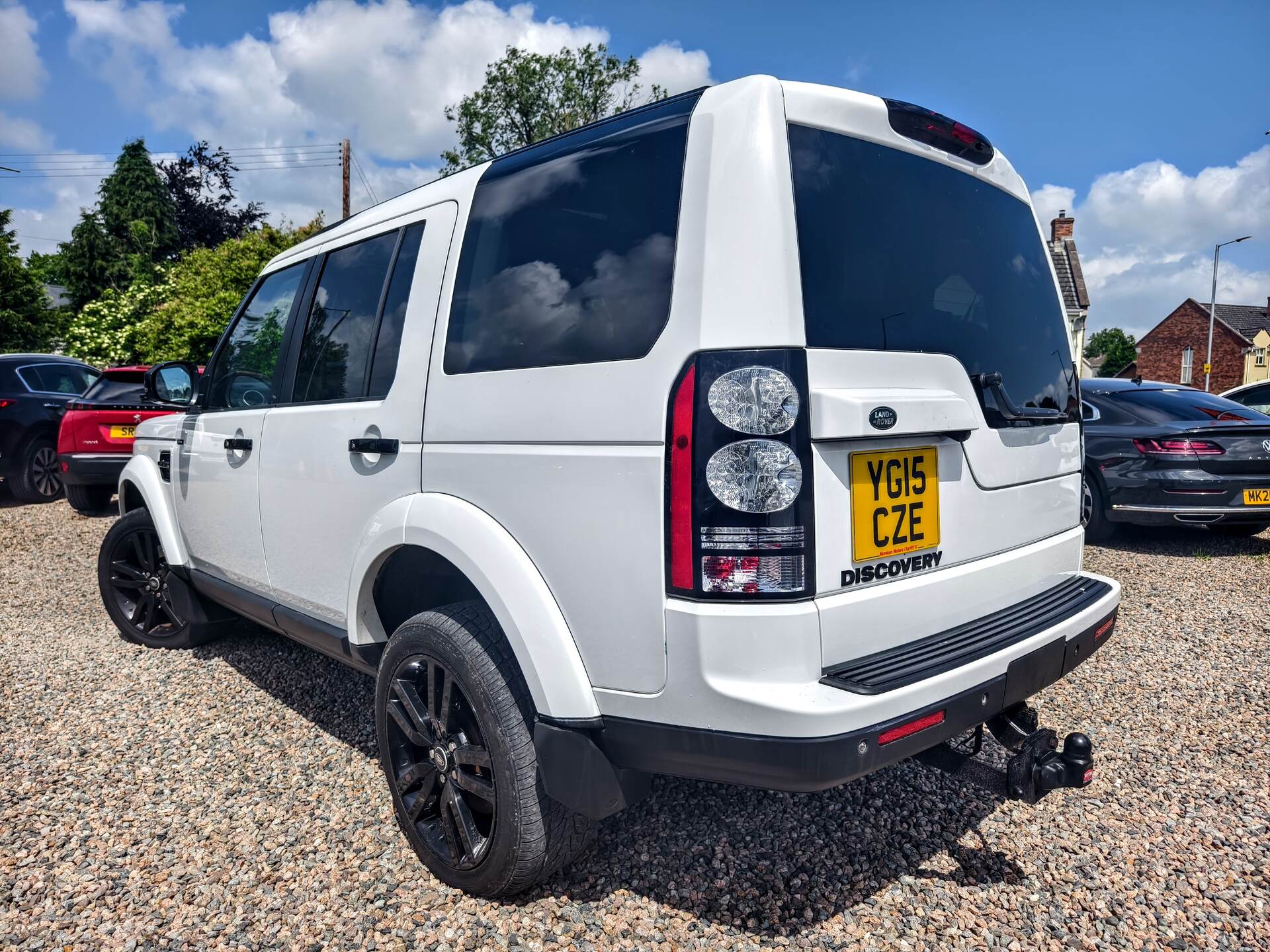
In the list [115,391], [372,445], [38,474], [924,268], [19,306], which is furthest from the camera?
[19,306]

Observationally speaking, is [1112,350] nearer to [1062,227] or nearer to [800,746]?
[1062,227]

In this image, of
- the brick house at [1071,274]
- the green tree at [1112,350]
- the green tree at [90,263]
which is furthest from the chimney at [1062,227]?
the green tree at [90,263]

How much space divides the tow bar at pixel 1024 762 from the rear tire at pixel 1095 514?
496cm

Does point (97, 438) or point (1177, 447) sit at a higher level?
point (97, 438)

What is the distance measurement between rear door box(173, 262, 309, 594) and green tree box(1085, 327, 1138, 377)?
71.9m

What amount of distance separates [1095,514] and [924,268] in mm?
5448

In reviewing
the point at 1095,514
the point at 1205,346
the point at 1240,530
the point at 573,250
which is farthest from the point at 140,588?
the point at 1205,346

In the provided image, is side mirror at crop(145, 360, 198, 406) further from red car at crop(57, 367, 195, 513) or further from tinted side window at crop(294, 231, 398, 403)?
red car at crop(57, 367, 195, 513)

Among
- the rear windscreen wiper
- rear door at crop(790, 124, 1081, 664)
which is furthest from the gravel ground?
the rear windscreen wiper

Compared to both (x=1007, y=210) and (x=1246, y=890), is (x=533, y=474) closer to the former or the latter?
(x=1007, y=210)

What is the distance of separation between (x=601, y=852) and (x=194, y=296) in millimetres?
17009

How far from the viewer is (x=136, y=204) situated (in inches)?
1816

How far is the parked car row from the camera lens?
806cm

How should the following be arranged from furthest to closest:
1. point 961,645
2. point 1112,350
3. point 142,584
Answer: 1. point 1112,350
2. point 142,584
3. point 961,645
